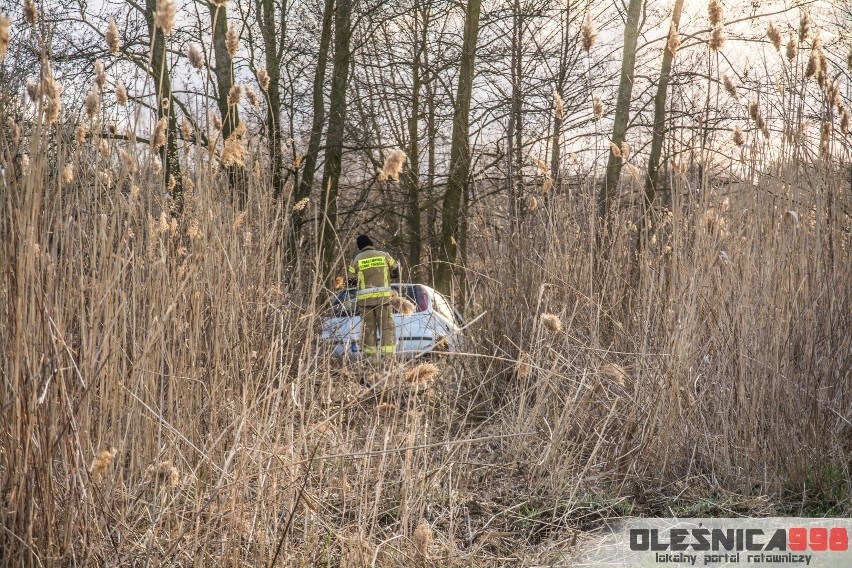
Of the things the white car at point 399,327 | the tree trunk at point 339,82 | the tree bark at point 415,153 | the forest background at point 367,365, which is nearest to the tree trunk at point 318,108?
the tree trunk at point 339,82

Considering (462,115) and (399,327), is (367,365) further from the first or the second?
(462,115)

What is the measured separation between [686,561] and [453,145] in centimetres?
910

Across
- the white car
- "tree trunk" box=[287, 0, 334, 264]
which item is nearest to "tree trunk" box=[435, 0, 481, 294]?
"tree trunk" box=[287, 0, 334, 264]

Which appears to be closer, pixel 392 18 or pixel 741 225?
pixel 741 225

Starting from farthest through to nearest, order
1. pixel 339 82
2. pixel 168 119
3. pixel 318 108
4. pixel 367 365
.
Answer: pixel 318 108 < pixel 339 82 < pixel 367 365 < pixel 168 119

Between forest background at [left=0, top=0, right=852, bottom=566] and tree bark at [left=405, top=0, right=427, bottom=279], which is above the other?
tree bark at [left=405, top=0, right=427, bottom=279]

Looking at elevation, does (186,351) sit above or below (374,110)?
below

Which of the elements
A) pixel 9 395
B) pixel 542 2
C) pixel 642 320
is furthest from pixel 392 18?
pixel 9 395

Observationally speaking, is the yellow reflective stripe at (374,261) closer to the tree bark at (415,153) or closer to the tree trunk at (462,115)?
the tree trunk at (462,115)

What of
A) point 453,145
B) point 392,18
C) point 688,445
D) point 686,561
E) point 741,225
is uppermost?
point 392,18

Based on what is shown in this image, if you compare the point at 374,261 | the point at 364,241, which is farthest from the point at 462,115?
the point at 374,261

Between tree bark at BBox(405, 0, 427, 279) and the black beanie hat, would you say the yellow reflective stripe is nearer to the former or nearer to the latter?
the black beanie hat

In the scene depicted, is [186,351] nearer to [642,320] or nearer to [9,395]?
[9,395]

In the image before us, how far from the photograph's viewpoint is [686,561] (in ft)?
9.27
